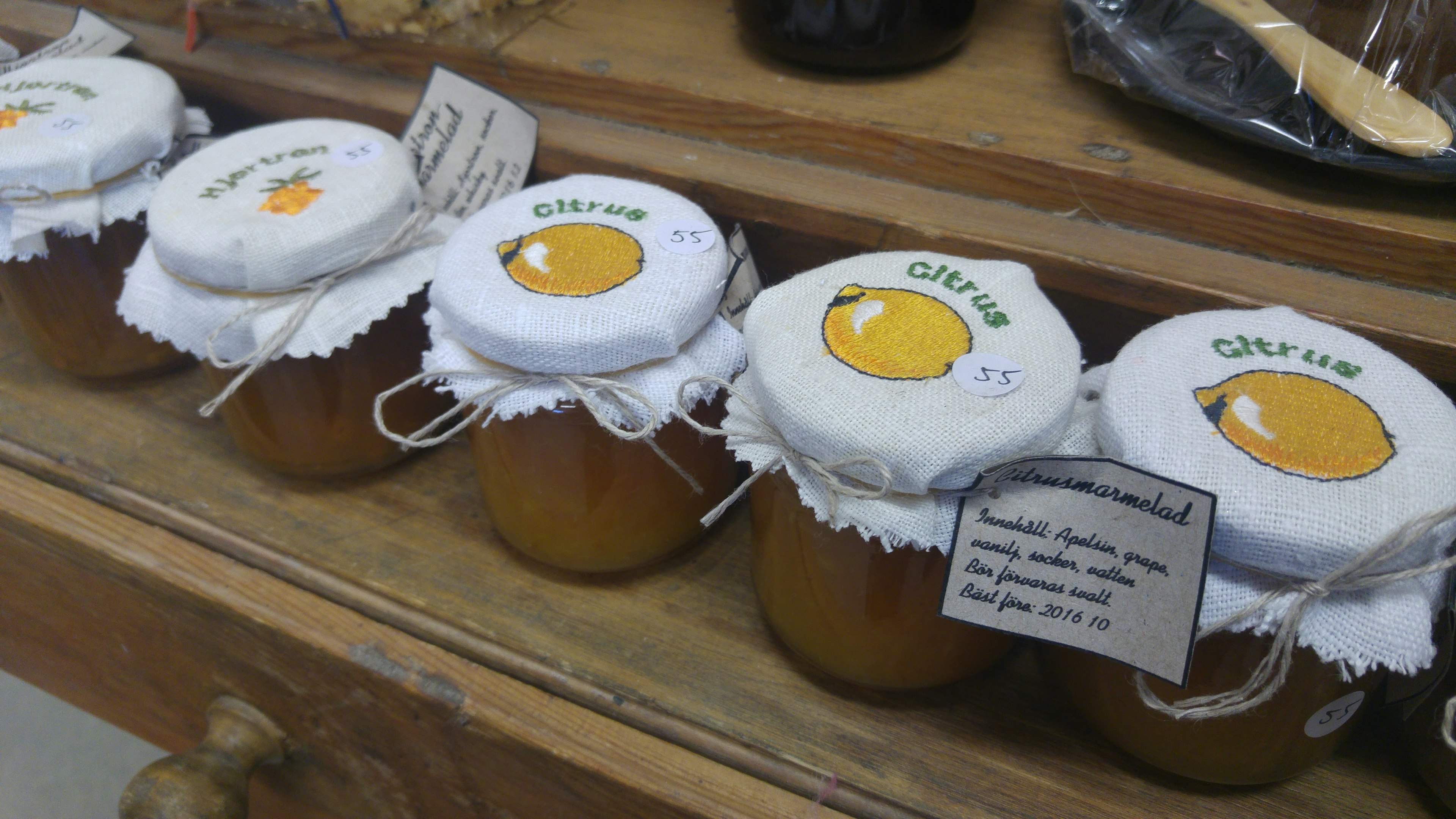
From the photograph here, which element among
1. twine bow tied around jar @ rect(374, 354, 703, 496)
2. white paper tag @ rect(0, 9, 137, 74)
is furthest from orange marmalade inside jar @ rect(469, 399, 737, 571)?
white paper tag @ rect(0, 9, 137, 74)

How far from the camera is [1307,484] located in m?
0.49

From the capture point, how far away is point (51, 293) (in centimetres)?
91

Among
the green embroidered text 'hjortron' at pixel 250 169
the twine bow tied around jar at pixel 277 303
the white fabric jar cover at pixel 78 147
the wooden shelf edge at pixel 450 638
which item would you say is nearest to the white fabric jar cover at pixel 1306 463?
the wooden shelf edge at pixel 450 638

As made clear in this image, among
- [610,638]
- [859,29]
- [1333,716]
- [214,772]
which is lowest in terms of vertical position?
[214,772]

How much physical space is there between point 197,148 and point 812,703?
79cm

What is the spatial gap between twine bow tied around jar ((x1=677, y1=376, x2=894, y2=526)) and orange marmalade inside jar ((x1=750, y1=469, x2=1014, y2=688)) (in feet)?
0.09

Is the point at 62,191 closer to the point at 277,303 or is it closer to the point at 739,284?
the point at 277,303

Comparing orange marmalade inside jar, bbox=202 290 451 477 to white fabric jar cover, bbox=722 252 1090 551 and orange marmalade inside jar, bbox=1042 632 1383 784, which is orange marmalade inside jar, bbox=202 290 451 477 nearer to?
white fabric jar cover, bbox=722 252 1090 551

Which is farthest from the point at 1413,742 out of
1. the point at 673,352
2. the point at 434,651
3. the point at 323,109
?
the point at 323,109

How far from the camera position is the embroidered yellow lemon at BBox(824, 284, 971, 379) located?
55 centimetres

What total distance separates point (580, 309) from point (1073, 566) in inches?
13.6

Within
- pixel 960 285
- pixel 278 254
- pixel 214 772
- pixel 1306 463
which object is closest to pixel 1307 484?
pixel 1306 463

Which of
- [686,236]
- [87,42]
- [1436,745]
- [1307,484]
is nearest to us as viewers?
[1307,484]

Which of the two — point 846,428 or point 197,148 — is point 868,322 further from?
point 197,148
